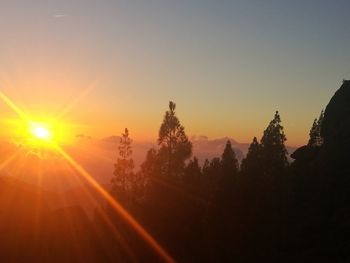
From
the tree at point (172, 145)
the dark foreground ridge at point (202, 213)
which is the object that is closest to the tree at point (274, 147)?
the dark foreground ridge at point (202, 213)

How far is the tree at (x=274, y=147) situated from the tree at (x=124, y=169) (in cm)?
1863

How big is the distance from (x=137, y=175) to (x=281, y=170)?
20065 millimetres

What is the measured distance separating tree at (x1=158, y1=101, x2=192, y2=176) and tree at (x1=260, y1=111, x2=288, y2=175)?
13957 millimetres

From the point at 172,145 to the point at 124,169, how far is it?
9824 mm

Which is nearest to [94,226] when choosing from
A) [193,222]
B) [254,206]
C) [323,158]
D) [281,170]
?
[193,222]

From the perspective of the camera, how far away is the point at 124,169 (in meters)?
63.6

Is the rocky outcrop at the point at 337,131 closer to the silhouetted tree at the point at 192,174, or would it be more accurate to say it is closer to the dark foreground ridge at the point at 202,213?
the dark foreground ridge at the point at 202,213

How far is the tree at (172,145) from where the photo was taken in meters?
56.6

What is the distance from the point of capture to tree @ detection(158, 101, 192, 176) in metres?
56.6

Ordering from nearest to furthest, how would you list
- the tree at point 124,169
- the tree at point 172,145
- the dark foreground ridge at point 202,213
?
the dark foreground ridge at point 202,213
the tree at point 172,145
the tree at point 124,169

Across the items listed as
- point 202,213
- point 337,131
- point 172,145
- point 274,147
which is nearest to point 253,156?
point 274,147

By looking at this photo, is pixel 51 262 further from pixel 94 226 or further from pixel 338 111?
pixel 338 111

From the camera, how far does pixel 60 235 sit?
32156 millimetres

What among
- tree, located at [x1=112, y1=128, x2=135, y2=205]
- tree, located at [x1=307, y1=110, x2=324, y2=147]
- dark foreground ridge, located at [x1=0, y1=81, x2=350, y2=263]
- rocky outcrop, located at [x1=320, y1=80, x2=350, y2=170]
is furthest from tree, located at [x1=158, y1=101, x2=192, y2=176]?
tree, located at [x1=307, y1=110, x2=324, y2=147]
